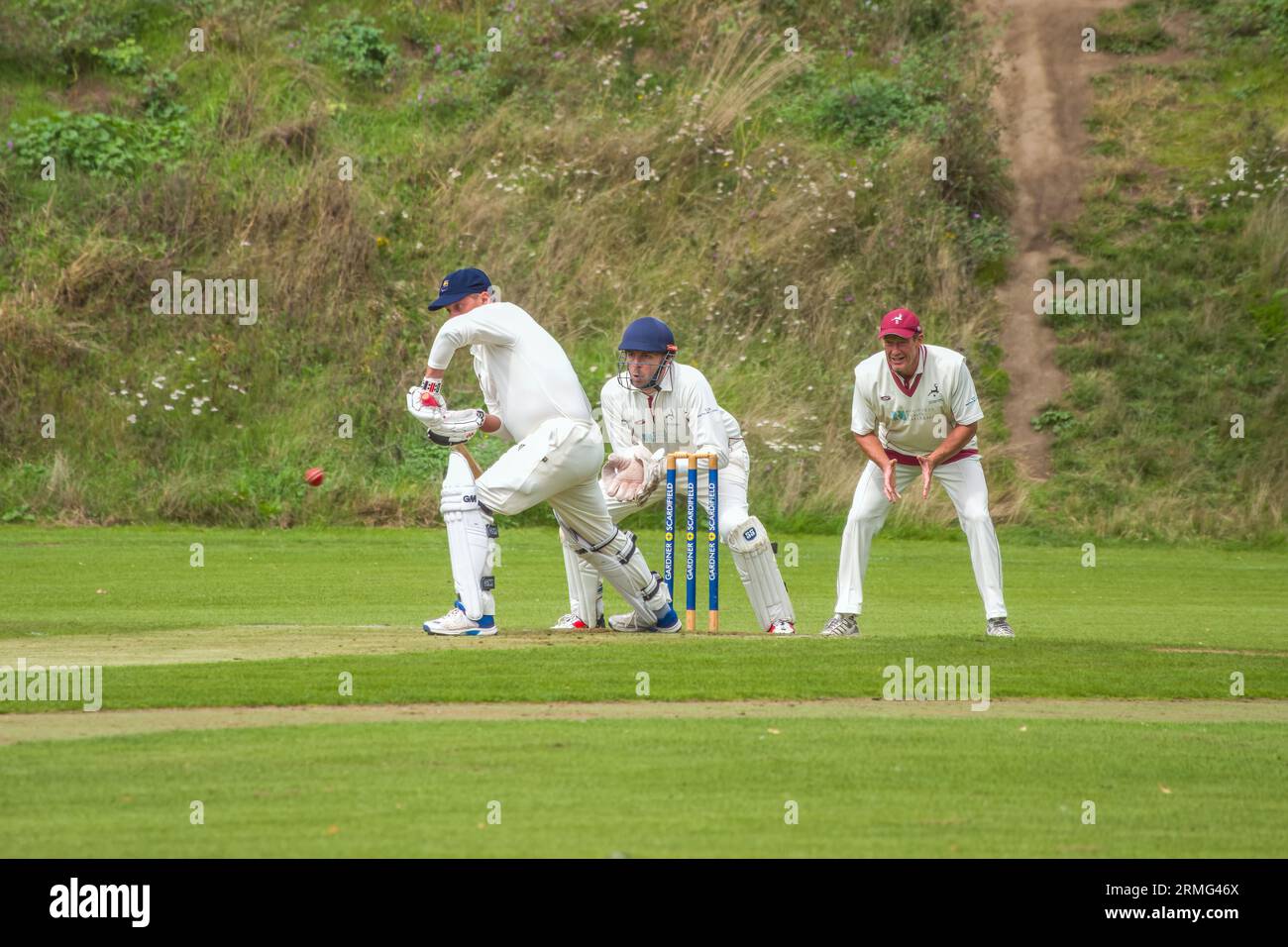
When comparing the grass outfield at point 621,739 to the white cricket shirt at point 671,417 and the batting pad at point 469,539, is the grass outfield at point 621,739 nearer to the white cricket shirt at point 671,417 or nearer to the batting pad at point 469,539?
the batting pad at point 469,539

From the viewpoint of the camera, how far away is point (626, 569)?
11.3 metres

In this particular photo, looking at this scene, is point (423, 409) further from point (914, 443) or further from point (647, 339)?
point (914, 443)

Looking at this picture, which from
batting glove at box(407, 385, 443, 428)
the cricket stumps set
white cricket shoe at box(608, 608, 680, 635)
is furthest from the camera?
the cricket stumps set

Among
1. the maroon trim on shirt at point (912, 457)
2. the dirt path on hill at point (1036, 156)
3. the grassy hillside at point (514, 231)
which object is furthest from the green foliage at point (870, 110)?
the maroon trim on shirt at point (912, 457)

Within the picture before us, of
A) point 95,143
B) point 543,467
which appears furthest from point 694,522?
point 95,143

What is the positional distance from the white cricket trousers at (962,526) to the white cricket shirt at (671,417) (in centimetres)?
105

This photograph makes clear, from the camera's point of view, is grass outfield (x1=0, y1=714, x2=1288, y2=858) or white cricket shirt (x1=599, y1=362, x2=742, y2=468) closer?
grass outfield (x1=0, y1=714, x2=1288, y2=858)

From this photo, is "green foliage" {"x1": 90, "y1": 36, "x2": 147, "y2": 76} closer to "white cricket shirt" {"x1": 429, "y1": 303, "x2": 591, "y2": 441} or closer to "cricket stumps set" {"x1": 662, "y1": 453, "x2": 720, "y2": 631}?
"cricket stumps set" {"x1": 662, "y1": 453, "x2": 720, "y2": 631}

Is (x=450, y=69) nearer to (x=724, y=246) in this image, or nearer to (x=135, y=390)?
(x=724, y=246)

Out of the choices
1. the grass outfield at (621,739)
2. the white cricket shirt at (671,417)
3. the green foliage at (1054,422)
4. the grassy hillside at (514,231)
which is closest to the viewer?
the grass outfield at (621,739)

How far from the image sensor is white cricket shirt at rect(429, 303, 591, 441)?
1066cm

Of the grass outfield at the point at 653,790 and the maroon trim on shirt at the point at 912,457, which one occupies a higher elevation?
the maroon trim on shirt at the point at 912,457

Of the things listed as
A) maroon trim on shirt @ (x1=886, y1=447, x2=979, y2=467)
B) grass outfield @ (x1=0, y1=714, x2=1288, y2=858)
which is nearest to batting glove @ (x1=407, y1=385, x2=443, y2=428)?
grass outfield @ (x1=0, y1=714, x2=1288, y2=858)

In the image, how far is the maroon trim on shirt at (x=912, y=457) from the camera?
1212cm
